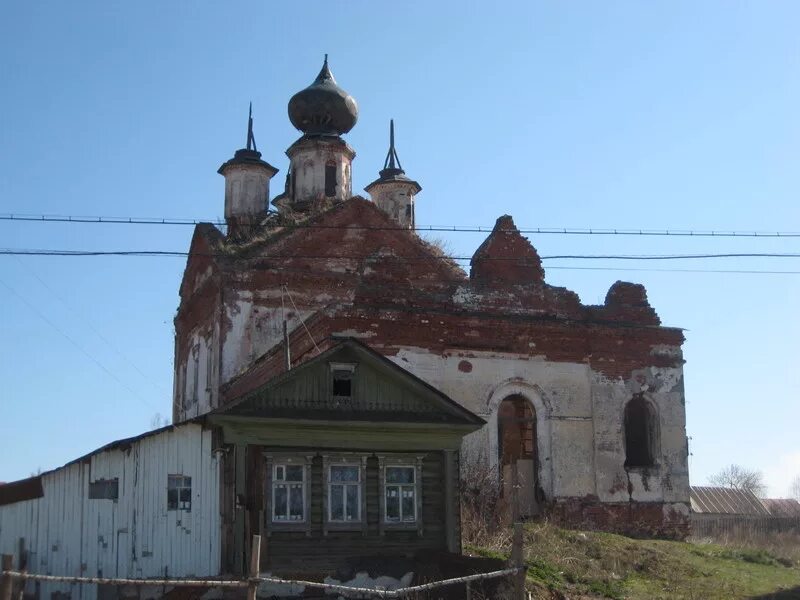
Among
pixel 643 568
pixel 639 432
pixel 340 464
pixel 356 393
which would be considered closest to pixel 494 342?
pixel 639 432

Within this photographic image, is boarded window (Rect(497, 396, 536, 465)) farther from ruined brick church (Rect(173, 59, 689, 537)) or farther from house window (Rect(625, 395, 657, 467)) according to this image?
house window (Rect(625, 395, 657, 467))

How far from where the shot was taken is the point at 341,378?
1894 cm

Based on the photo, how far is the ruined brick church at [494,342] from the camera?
88.1ft

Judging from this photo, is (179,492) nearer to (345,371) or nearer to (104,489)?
(104,489)

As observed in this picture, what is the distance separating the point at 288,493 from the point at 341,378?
2.20 metres

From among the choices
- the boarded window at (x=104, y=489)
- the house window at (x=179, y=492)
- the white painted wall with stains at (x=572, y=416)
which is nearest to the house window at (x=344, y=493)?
A: the house window at (x=179, y=492)

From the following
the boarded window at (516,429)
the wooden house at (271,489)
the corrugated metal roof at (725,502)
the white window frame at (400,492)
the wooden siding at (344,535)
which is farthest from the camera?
the corrugated metal roof at (725,502)

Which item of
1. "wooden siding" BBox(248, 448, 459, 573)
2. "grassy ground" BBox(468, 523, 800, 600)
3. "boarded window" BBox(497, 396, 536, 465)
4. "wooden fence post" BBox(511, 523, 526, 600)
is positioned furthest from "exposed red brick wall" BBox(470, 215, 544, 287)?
"wooden fence post" BBox(511, 523, 526, 600)

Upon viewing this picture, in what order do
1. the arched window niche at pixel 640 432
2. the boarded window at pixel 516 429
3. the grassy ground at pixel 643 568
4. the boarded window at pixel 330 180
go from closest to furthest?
1. the grassy ground at pixel 643 568
2. the boarded window at pixel 516 429
3. the arched window niche at pixel 640 432
4. the boarded window at pixel 330 180

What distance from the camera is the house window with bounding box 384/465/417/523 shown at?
1872cm

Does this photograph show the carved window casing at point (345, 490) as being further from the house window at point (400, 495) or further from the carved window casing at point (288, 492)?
the house window at point (400, 495)

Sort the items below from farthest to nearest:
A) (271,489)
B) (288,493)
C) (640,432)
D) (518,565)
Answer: (640,432), (288,493), (271,489), (518,565)

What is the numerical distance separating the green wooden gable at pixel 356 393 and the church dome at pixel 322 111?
1790 centimetres

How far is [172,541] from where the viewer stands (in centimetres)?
1827
